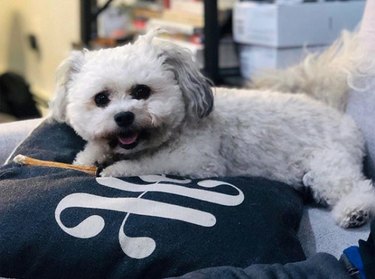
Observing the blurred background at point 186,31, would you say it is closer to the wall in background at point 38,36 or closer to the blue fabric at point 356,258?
the wall in background at point 38,36

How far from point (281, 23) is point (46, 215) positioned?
1.20 m

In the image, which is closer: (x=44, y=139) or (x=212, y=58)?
(x=44, y=139)

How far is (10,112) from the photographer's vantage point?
2789mm

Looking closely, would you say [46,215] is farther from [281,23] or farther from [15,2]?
[15,2]

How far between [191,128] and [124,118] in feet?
0.50

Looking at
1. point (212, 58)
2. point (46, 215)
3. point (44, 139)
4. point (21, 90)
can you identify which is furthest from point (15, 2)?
point (46, 215)

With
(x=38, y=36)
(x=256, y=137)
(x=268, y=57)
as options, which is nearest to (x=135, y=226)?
(x=256, y=137)

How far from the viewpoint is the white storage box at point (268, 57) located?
1.93 metres

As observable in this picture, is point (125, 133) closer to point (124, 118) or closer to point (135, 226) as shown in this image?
point (124, 118)

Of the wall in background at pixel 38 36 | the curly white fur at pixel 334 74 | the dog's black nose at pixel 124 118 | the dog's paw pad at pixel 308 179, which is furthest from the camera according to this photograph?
the wall in background at pixel 38 36

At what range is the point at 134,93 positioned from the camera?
3.59 feet

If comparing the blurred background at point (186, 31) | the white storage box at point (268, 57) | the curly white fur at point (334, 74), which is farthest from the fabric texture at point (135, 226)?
the white storage box at point (268, 57)

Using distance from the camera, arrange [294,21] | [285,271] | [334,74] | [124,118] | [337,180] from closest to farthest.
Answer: [285,271] < [124,118] < [337,180] < [334,74] < [294,21]

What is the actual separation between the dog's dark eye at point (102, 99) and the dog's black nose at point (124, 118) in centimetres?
6
